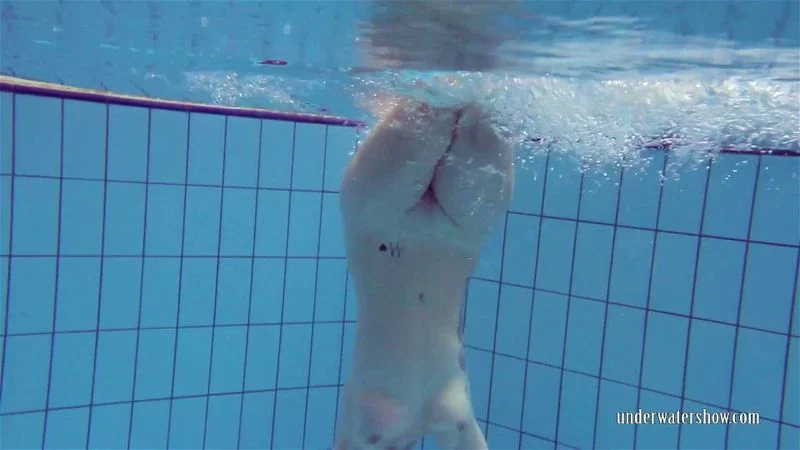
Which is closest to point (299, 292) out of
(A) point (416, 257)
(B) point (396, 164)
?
(A) point (416, 257)

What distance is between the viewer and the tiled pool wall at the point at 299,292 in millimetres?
4430

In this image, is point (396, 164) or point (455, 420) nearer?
point (396, 164)

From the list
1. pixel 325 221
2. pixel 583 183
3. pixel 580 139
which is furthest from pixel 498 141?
pixel 325 221

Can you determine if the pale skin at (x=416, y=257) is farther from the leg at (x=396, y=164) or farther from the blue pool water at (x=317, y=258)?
the blue pool water at (x=317, y=258)

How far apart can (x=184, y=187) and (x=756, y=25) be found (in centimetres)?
368

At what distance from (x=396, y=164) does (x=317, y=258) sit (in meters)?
3.14

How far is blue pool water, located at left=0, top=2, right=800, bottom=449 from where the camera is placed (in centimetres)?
417

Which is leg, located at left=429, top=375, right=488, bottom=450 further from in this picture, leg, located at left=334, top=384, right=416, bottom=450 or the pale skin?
leg, located at left=334, top=384, right=416, bottom=450

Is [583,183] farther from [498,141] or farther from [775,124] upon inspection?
[498,141]

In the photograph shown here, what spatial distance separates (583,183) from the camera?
5.16 meters

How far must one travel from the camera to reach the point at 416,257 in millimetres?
2639

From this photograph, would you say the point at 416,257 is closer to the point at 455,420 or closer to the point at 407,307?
the point at 407,307

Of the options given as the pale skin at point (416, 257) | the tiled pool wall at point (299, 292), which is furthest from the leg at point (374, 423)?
the tiled pool wall at point (299, 292)

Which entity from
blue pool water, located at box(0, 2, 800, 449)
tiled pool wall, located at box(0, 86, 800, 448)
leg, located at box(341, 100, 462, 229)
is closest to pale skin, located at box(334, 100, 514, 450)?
leg, located at box(341, 100, 462, 229)
